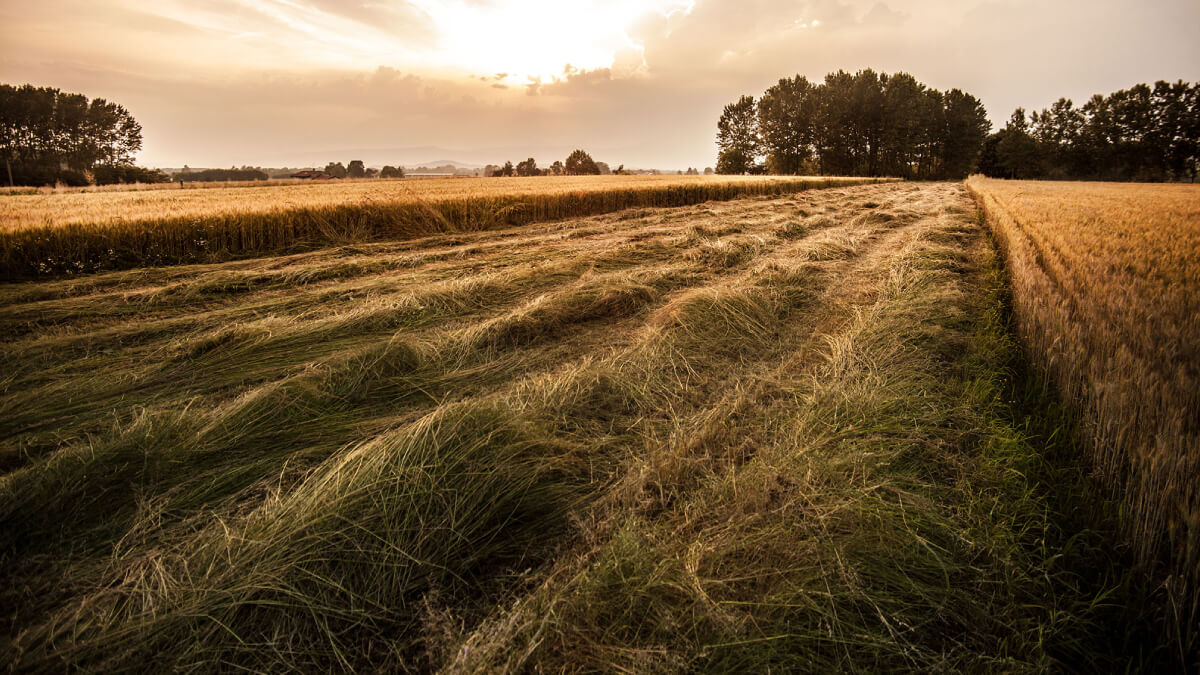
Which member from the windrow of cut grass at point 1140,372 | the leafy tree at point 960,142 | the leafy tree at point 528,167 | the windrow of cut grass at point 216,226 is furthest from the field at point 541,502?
the leafy tree at point 960,142

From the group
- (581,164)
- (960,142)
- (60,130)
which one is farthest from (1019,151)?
(60,130)

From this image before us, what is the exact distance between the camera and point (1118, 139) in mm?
46906

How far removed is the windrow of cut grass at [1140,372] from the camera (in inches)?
50.8

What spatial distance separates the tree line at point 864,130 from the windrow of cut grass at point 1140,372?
2514 inches

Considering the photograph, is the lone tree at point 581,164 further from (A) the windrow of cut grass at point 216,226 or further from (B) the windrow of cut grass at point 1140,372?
(B) the windrow of cut grass at point 1140,372

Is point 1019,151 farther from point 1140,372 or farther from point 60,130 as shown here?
point 60,130

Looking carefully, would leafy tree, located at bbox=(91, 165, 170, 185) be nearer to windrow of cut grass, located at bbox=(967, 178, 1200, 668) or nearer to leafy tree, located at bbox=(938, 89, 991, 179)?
windrow of cut grass, located at bbox=(967, 178, 1200, 668)

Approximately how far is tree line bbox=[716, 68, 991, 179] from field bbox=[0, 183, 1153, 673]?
65207mm

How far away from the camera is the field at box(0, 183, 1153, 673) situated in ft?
4.28

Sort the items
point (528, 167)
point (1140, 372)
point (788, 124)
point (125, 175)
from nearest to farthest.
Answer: point (1140, 372), point (125, 175), point (528, 167), point (788, 124)

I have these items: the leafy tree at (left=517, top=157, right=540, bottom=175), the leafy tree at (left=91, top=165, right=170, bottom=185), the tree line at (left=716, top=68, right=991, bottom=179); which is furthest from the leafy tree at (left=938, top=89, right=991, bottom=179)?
the leafy tree at (left=91, top=165, right=170, bottom=185)

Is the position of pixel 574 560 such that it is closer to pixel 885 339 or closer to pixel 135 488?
pixel 135 488

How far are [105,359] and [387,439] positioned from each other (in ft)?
8.94

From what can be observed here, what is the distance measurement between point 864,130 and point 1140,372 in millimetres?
69342
